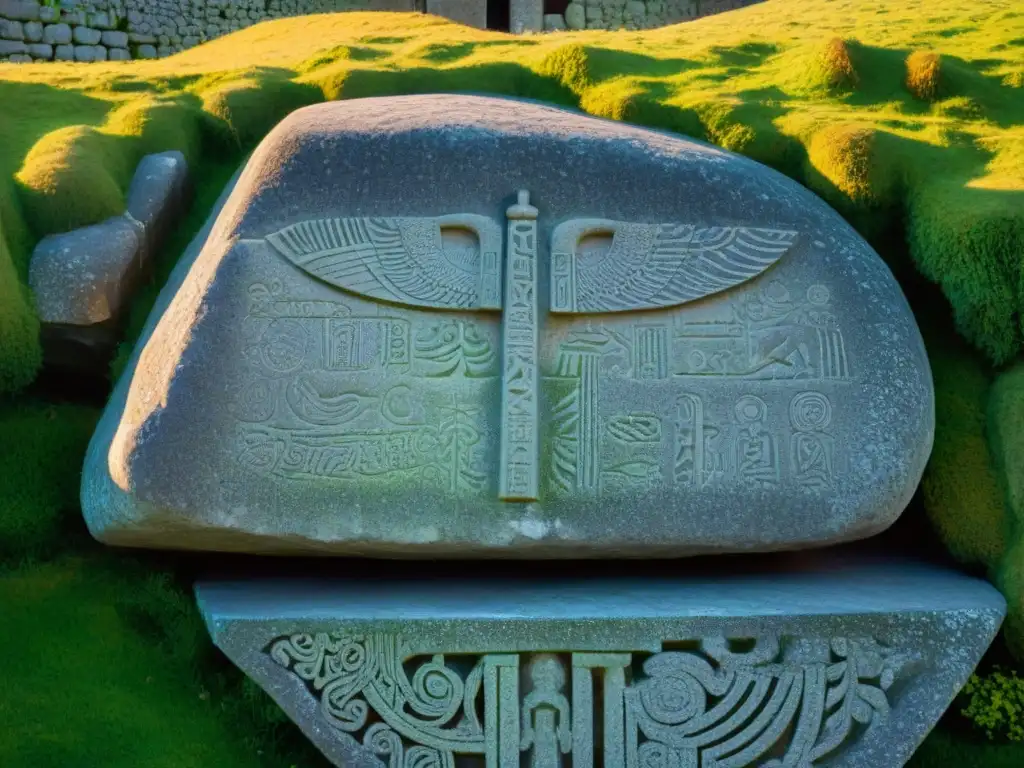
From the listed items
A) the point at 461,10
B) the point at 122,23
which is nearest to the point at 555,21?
the point at 461,10

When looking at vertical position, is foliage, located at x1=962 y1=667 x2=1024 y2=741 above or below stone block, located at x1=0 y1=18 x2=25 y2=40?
below

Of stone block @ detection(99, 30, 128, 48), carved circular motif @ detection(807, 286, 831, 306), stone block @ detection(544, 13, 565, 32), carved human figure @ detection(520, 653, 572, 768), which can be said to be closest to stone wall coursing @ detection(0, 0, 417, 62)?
stone block @ detection(99, 30, 128, 48)

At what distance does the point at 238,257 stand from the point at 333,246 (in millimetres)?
334

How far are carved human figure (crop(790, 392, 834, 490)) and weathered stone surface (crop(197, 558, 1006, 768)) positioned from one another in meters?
0.47

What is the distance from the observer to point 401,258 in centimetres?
415

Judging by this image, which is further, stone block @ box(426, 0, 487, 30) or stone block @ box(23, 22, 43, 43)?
stone block @ box(426, 0, 487, 30)

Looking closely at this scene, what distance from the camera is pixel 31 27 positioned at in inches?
476

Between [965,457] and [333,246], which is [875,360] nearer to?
[965,457]

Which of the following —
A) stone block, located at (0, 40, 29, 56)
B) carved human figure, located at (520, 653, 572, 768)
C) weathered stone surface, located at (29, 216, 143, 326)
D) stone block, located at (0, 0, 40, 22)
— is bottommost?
carved human figure, located at (520, 653, 572, 768)

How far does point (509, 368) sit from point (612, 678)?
3.54 ft

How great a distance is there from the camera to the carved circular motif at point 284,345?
4.00 m

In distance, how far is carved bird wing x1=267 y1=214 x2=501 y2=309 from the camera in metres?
4.10

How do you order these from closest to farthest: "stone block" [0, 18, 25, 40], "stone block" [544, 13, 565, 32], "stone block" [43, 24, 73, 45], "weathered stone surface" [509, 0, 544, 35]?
"stone block" [0, 18, 25, 40] → "stone block" [43, 24, 73, 45] → "stone block" [544, 13, 565, 32] → "weathered stone surface" [509, 0, 544, 35]

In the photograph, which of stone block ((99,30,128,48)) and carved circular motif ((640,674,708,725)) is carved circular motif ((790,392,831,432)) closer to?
carved circular motif ((640,674,708,725))
